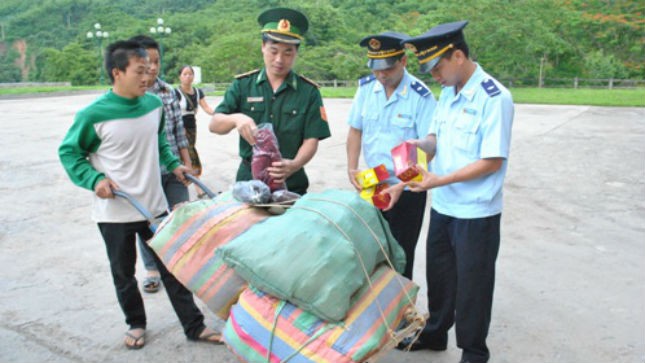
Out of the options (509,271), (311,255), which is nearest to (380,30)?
(509,271)

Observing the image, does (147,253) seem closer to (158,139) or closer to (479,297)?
(158,139)

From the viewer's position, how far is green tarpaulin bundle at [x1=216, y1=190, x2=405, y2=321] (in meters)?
2.00

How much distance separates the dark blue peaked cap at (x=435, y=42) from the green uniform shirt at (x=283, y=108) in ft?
2.48

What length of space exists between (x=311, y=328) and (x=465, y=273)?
0.85 meters

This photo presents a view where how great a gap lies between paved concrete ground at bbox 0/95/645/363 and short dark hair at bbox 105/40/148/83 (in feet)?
5.05

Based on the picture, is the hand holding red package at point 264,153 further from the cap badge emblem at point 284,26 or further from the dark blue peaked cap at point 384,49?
the dark blue peaked cap at point 384,49

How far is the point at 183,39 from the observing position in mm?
56688

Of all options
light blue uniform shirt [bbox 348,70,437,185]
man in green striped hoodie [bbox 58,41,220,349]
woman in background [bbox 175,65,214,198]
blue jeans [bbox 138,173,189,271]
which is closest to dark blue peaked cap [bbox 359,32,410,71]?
light blue uniform shirt [bbox 348,70,437,185]

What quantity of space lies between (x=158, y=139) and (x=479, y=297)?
191cm

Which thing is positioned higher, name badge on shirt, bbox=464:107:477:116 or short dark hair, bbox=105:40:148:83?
short dark hair, bbox=105:40:148:83

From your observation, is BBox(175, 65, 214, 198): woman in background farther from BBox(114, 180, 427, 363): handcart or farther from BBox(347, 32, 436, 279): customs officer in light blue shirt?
BBox(114, 180, 427, 363): handcart

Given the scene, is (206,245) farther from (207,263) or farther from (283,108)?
(283,108)

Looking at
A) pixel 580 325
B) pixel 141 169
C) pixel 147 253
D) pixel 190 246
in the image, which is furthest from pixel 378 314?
pixel 147 253

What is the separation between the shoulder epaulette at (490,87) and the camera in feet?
7.67
